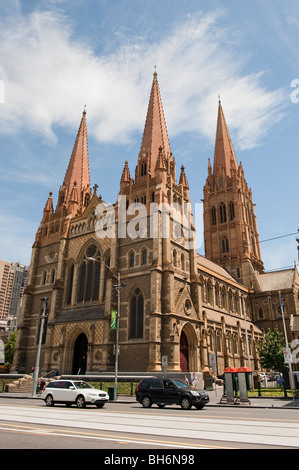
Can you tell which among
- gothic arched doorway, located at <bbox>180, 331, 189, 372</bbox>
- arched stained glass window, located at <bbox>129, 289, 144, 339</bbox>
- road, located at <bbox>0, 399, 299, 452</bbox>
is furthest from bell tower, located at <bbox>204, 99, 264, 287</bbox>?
road, located at <bbox>0, 399, 299, 452</bbox>

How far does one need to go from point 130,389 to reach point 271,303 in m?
39.7

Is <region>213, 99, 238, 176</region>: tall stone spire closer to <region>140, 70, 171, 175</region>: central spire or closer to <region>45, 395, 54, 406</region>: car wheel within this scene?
<region>140, 70, 171, 175</region>: central spire

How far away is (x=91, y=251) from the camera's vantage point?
3797 cm

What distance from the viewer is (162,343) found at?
1143 inches

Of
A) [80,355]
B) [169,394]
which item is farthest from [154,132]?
[169,394]

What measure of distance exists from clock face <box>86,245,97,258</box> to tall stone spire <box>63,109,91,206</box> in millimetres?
9123

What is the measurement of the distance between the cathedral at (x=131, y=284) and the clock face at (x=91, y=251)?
113 millimetres

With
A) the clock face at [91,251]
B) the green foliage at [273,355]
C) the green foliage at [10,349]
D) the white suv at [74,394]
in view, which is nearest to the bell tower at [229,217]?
the green foliage at [273,355]

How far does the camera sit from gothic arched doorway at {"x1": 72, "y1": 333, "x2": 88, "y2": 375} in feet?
112

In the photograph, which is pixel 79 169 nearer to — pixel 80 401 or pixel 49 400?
pixel 49 400

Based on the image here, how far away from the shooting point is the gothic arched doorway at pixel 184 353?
3114 cm

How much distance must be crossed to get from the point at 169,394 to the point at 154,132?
31441mm
